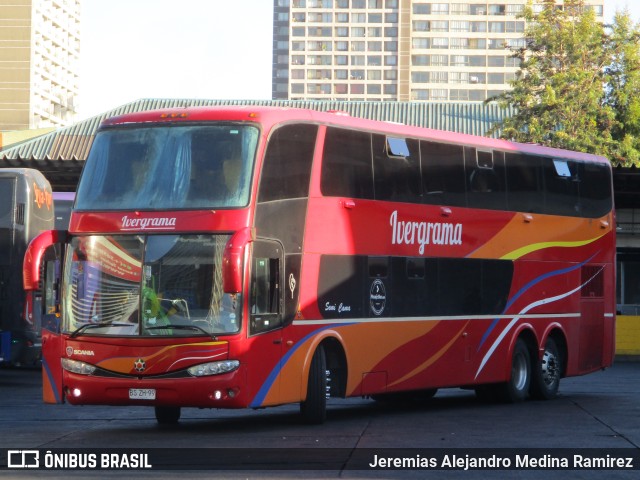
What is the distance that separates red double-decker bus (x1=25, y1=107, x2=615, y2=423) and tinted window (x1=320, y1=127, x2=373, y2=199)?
24 mm

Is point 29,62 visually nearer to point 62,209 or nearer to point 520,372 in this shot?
point 62,209

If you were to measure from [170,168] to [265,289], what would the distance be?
172 cm

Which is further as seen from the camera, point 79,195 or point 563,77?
point 563,77

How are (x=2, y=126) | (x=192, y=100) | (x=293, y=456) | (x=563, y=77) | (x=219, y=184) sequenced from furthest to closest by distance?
(x=2, y=126) → (x=192, y=100) → (x=563, y=77) → (x=219, y=184) → (x=293, y=456)

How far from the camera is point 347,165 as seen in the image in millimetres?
17391

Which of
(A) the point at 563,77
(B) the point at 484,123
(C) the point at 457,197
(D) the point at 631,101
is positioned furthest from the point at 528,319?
(B) the point at 484,123

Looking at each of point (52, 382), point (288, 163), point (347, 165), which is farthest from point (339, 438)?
point (347, 165)

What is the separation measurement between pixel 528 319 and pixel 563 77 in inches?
1666

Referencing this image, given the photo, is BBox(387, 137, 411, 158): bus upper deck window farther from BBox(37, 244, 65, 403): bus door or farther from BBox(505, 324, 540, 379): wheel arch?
BBox(37, 244, 65, 403): bus door

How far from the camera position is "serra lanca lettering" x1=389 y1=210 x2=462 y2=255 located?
60.5 feet

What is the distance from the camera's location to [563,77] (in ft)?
205

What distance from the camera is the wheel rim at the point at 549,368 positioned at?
73.4ft

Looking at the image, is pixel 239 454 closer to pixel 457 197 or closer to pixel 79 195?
pixel 79 195

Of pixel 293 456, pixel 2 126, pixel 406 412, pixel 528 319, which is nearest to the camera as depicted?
pixel 293 456
